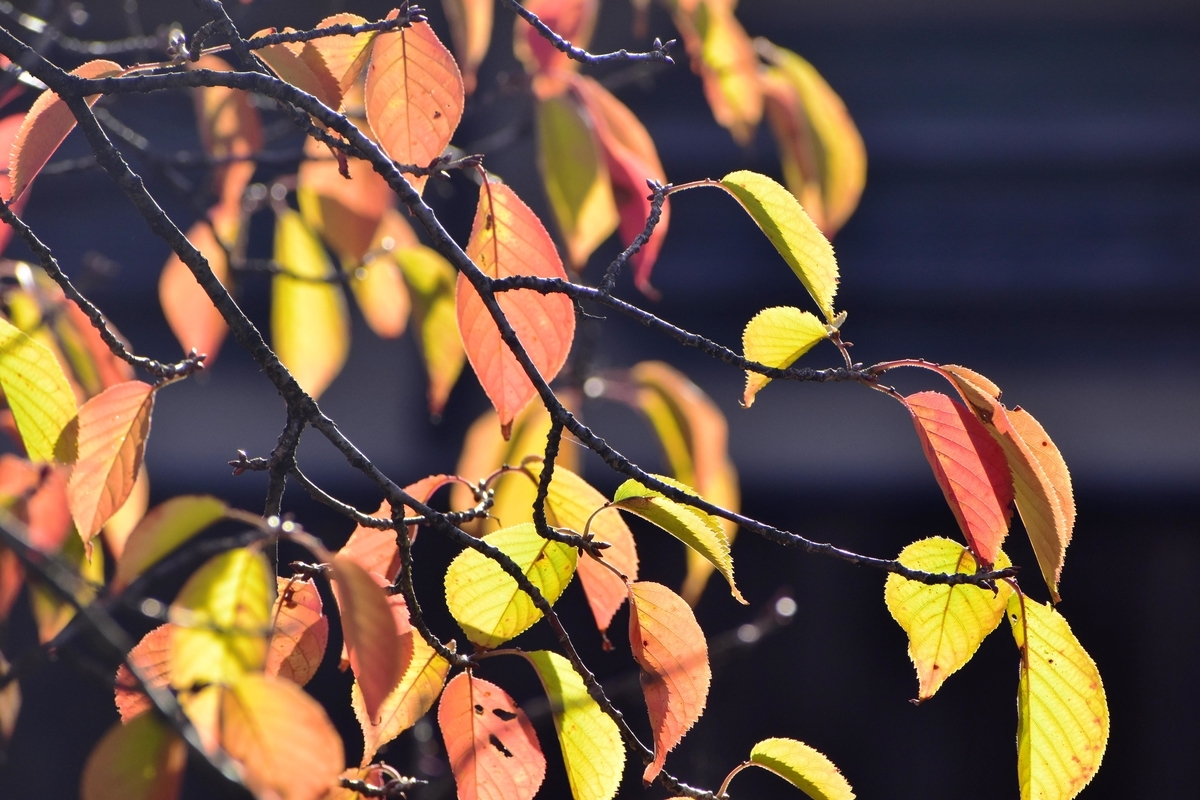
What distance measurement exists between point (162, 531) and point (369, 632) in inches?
5.2

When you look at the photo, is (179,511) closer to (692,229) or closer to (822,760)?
(822,760)

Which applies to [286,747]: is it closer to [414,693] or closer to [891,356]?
[414,693]

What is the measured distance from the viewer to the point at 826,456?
250 cm

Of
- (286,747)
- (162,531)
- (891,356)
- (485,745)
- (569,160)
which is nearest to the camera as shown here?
(286,747)

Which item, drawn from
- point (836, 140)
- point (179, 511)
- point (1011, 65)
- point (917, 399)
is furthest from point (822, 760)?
point (1011, 65)

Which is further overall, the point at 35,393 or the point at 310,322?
the point at 310,322

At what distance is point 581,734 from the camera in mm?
554

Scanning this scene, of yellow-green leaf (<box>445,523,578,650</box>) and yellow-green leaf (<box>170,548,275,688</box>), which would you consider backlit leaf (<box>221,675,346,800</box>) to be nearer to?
yellow-green leaf (<box>170,548,275,688</box>)

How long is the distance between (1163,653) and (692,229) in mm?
1534

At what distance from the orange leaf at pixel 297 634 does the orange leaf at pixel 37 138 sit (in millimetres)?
267

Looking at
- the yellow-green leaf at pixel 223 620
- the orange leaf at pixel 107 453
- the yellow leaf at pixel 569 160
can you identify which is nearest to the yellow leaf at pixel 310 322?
the yellow leaf at pixel 569 160

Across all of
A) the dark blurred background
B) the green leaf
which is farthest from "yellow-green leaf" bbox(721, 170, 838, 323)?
the dark blurred background

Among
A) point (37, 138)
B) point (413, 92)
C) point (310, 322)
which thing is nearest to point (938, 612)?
point (413, 92)

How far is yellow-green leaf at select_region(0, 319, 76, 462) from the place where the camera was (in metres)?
0.56
